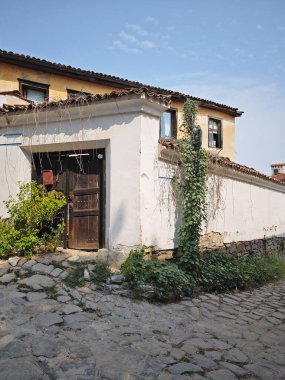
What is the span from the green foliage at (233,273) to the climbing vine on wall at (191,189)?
37 centimetres

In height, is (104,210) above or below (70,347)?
above

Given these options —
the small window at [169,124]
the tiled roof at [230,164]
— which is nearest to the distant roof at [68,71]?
the small window at [169,124]

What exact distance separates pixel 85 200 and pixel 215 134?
432 inches

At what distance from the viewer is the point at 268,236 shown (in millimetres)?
10906

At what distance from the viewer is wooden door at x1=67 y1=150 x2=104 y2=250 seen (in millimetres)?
6082

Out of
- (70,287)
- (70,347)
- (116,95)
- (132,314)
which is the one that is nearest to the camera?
(70,347)

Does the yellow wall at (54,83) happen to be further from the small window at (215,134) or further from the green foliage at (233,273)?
the green foliage at (233,273)

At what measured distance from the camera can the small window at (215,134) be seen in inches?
606

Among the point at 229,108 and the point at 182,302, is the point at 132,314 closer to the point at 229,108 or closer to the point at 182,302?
the point at 182,302

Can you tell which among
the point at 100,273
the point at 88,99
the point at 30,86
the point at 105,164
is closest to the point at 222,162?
the point at 105,164

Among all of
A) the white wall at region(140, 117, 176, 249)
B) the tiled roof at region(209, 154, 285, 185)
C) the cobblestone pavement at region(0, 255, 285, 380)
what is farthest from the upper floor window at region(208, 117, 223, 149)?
the cobblestone pavement at region(0, 255, 285, 380)

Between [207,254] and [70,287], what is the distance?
364 cm

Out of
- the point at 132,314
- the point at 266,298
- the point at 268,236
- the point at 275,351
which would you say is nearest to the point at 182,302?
the point at 132,314

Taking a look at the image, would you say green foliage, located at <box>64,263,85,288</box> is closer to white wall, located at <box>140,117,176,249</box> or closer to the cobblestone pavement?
the cobblestone pavement
